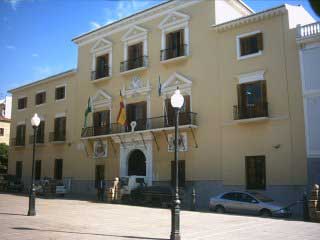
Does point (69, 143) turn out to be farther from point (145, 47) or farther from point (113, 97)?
point (145, 47)

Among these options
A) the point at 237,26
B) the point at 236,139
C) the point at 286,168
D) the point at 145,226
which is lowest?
the point at 145,226

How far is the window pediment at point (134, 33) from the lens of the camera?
28.8 m

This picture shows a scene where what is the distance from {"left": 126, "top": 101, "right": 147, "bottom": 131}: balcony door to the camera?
2717 centimetres

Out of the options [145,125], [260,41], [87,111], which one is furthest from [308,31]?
[87,111]

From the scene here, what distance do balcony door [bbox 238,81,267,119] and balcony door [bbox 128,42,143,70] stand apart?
864 cm

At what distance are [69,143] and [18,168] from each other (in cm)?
872

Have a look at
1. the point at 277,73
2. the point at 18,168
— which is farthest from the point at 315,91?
the point at 18,168

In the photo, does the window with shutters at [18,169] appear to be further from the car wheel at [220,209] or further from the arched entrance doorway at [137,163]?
the car wheel at [220,209]

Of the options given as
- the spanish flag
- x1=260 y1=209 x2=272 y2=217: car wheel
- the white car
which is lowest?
x1=260 y1=209 x2=272 y2=217: car wheel

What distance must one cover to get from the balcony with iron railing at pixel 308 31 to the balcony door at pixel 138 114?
11.5 metres

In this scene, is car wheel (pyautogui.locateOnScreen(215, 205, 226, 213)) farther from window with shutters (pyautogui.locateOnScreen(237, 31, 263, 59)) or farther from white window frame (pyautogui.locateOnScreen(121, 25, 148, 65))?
white window frame (pyautogui.locateOnScreen(121, 25, 148, 65))

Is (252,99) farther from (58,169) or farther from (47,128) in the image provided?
(47,128)

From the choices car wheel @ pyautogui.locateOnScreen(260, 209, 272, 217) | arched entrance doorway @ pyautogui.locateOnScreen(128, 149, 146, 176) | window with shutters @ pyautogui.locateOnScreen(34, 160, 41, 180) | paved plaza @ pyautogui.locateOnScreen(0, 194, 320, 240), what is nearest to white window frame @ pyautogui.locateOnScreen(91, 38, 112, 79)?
arched entrance doorway @ pyautogui.locateOnScreen(128, 149, 146, 176)

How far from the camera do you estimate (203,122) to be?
79.9 ft
